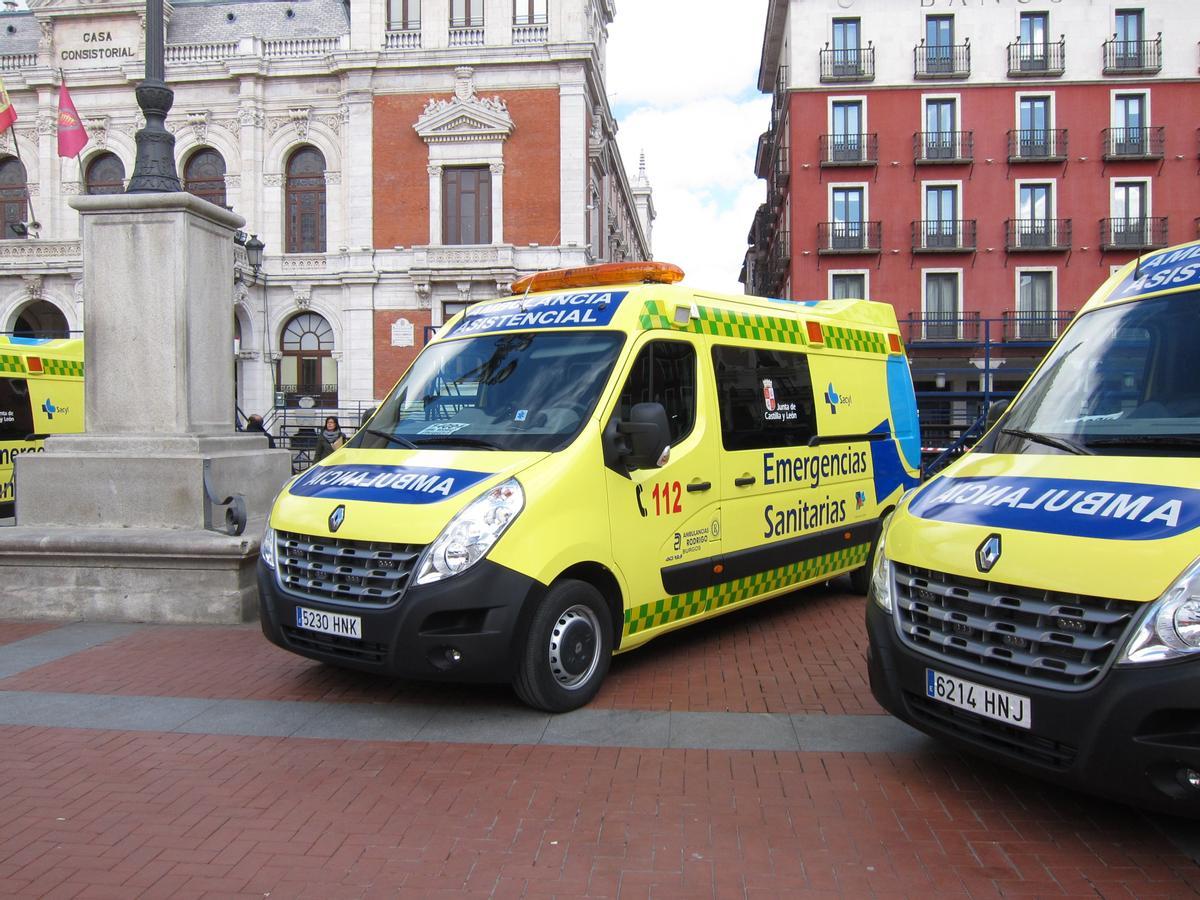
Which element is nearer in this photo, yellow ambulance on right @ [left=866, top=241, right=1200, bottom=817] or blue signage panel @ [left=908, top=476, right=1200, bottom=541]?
yellow ambulance on right @ [left=866, top=241, right=1200, bottom=817]

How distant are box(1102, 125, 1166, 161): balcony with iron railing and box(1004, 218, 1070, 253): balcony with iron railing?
3026mm

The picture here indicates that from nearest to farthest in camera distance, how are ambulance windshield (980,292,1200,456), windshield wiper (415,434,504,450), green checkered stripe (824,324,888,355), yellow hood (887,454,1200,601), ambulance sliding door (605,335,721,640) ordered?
yellow hood (887,454,1200,601), ambulance windshield (980,292,1200,456), windshield wiper (415,434,504,450), ambulance sliding door (605,335,721,640), green checkered stripe (824,324,888,355)

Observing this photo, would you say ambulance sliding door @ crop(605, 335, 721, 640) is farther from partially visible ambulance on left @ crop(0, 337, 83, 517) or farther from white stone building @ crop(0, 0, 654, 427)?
white stone building @ crop(0, 0, 654, 427)

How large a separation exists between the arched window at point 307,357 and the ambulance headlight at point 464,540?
103 ft

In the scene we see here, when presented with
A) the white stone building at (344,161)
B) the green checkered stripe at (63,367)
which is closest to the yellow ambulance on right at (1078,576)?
the green checkered stripe at (63,367)

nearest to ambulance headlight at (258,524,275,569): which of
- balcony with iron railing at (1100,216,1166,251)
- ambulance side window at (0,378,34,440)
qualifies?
ambulance side window at (0,378,34,440)

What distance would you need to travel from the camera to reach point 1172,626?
3.03 m

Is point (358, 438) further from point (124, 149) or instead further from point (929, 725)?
point (124, 149)

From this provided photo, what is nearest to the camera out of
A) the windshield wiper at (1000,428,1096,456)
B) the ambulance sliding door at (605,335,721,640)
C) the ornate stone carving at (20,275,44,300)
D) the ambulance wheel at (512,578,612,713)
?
the windshield wiper at (1000,428,1096,456)

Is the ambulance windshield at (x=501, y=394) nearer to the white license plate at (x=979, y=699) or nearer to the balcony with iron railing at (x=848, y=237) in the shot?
the white license plate at (x=979, y=699)

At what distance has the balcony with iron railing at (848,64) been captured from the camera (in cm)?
3434

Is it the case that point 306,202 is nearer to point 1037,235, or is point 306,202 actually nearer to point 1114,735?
point 1037,235

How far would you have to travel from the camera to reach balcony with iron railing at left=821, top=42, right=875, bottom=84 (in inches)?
1352

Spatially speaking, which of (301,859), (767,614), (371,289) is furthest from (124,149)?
(301,859)
